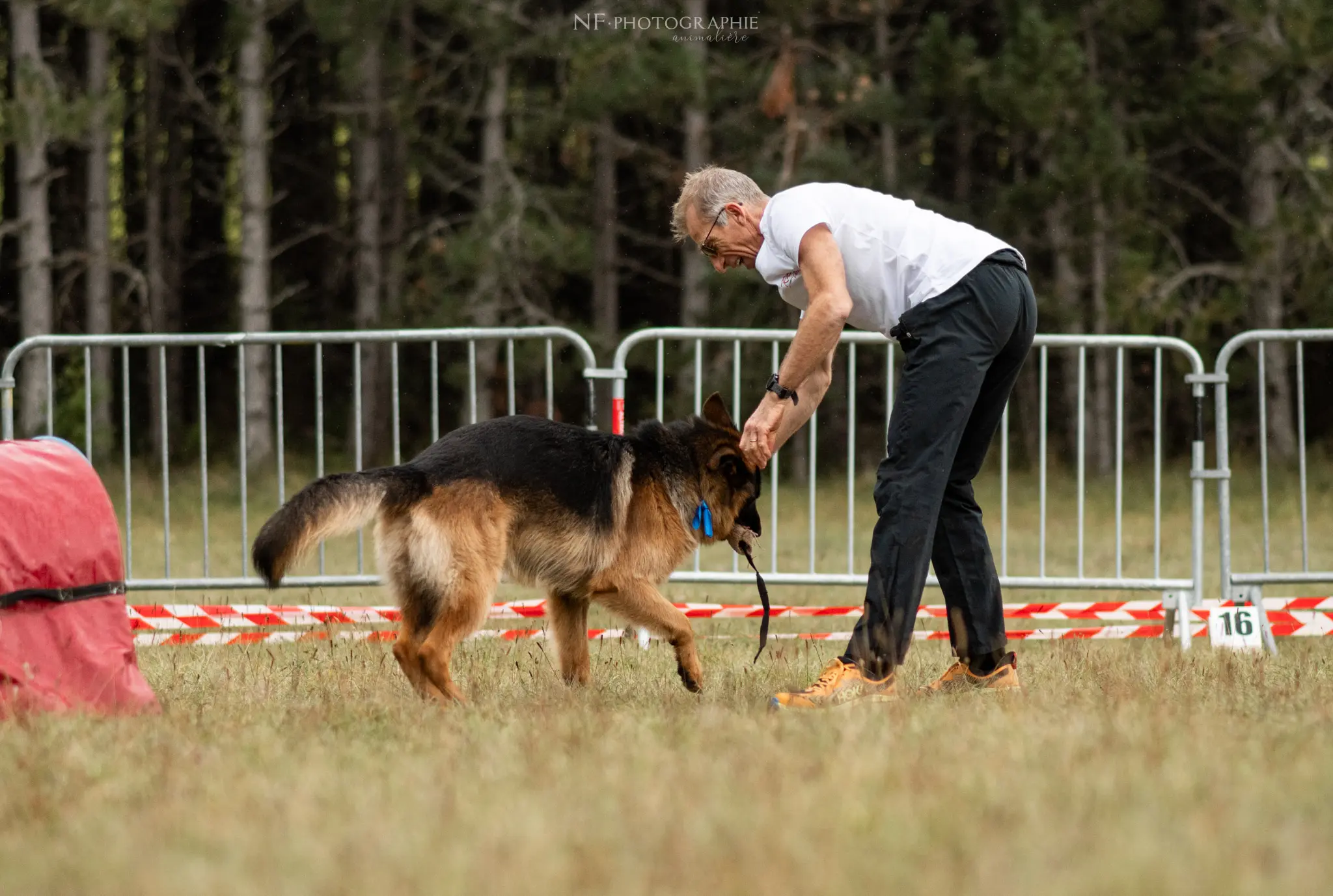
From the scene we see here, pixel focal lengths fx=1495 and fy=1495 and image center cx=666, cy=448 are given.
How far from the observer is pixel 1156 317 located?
659 inches

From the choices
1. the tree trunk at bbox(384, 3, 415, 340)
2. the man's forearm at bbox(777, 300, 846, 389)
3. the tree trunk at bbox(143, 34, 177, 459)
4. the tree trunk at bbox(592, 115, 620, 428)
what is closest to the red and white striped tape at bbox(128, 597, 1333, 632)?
the man's forearm at bbox(777, 300, 846, 389)

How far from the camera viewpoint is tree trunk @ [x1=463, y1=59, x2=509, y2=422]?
56.3 ft

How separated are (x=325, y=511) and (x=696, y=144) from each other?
43.2ft

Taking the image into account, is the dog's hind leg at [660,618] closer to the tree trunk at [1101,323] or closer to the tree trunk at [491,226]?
the tree trunk at [491,226]

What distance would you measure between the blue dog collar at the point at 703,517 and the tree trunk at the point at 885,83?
1292 cm

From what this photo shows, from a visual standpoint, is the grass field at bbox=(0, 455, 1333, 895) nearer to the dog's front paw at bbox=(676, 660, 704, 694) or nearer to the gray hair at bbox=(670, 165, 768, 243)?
the dog's front paw at bbox=(676, 660, 704, 694)

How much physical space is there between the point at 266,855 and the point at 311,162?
918 inches

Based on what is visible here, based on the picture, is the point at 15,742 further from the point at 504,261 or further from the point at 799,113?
the point at 799,113

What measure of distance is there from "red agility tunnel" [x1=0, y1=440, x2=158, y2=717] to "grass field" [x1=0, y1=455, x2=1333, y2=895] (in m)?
0.24

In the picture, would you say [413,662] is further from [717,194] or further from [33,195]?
[33,195]

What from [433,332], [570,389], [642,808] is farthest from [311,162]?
[642,808]

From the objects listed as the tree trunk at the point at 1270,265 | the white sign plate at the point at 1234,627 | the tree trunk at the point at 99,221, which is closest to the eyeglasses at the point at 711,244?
the white sign plate at the point at 1234,627

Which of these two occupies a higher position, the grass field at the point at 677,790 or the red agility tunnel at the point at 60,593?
the red agility tunnel at the point at 60,593

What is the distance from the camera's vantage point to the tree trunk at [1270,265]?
1684 centimetres
